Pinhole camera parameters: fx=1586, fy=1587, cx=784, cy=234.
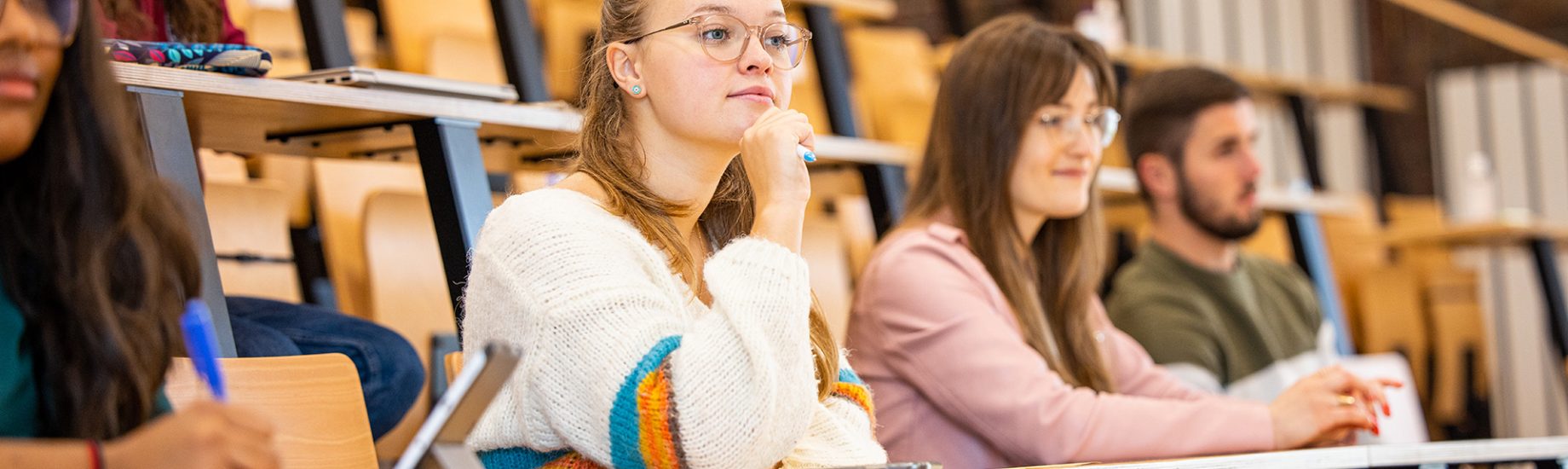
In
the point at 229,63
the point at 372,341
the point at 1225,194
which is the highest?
the point at 229,63

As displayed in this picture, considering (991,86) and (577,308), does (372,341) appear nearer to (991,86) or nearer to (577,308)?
(577,308)

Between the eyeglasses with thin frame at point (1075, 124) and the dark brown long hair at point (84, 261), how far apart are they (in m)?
1.36

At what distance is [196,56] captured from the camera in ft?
5.07

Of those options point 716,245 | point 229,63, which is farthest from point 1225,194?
point 229,63

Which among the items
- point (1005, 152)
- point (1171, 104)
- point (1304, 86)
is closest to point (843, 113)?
point (1171, 104)

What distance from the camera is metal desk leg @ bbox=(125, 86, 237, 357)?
4.74 ft

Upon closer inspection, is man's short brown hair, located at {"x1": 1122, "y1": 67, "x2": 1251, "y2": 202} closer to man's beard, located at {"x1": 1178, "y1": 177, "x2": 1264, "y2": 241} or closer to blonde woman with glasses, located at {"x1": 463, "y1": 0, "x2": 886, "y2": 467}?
man's beard, located at {"x1": 1178, "y1": 177, "x2": 1264, "y2": 241}

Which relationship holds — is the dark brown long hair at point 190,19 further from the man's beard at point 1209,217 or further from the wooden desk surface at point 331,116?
the man's beard at point 1209,217

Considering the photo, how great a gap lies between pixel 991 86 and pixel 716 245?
0.65 m

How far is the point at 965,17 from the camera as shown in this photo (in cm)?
462

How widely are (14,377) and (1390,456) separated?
1243mm

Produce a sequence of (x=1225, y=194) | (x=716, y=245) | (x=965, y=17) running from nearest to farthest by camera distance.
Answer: (x=716, y=245)
(x=1225, y=194)
(x=965, y=17)

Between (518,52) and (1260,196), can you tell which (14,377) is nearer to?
(518,52)

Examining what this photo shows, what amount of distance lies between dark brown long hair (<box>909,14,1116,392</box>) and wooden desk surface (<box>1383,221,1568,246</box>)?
2.44 metres
